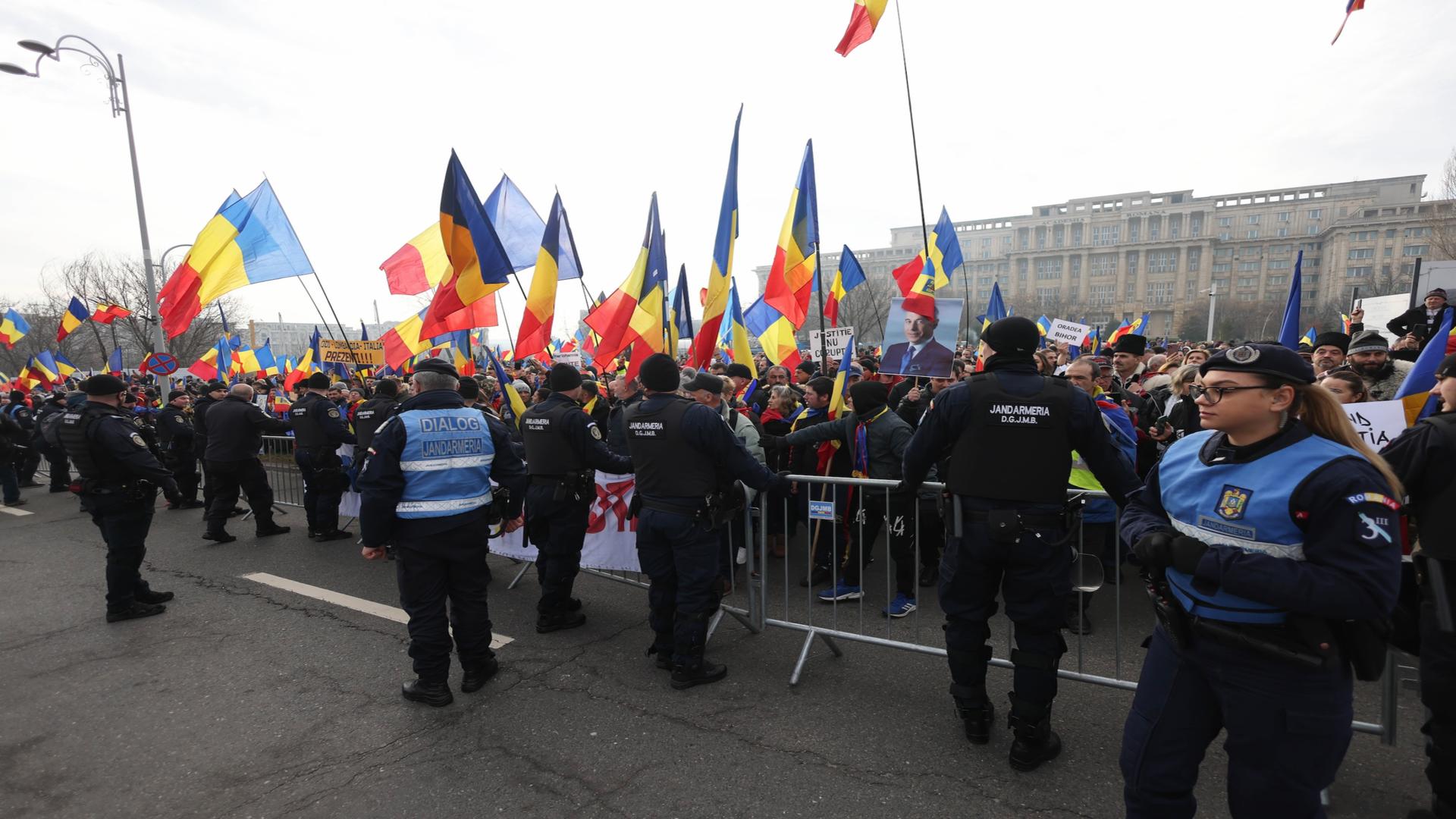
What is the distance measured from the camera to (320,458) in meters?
7.64

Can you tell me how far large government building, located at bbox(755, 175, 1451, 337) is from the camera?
80.1 meters

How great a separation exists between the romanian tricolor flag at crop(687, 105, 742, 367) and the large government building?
75.6m

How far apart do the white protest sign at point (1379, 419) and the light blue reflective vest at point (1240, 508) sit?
7.93ft

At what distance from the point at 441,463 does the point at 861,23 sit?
17.7 ft

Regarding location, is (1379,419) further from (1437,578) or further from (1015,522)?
(1015,522)

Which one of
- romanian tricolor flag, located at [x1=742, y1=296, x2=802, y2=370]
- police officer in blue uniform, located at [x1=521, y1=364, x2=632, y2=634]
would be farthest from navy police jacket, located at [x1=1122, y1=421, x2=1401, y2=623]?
romanian tricolor flag, located at [x1=742, y1=296, x2=802, y2=370]

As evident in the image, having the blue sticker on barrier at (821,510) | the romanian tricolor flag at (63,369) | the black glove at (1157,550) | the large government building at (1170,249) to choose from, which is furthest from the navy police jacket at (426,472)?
the large government building at (1170,249)

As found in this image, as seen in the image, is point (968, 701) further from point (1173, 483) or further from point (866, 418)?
point (866, 418)

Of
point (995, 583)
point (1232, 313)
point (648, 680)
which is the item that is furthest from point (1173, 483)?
point (1232, 313)

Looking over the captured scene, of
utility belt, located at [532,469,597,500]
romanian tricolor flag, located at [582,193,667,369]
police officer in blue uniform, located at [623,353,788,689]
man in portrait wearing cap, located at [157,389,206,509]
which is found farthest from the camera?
man in portrait wearing cap, located at [157,389,206,509]

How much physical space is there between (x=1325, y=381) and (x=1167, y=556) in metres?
3.35

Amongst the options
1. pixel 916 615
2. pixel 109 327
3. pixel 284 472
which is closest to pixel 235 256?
pixel 284 472

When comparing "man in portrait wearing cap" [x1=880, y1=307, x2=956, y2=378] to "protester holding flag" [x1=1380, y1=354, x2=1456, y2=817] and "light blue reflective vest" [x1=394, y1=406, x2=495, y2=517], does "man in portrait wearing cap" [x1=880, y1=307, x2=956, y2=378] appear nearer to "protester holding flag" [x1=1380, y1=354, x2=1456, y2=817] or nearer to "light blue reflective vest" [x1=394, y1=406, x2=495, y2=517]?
"protester holding flag" [x1=1380, y1=354, x2=1456, y2=817]

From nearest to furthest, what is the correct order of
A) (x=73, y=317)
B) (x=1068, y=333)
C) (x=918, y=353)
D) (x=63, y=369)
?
(x=918, y=353) < (x=1068, y=333) < (x=73, y=317) < (x=63, y=369)
